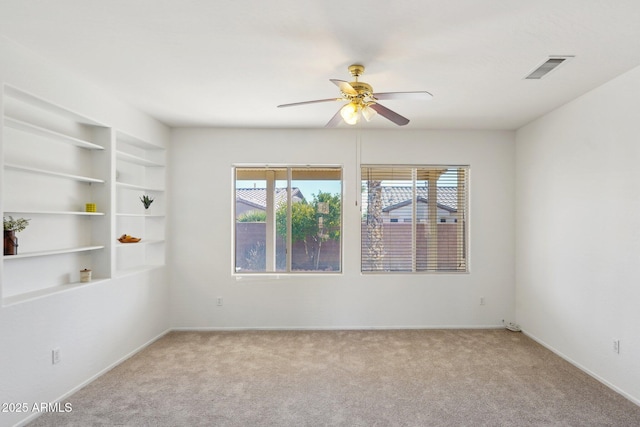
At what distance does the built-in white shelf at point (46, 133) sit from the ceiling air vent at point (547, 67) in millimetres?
3878

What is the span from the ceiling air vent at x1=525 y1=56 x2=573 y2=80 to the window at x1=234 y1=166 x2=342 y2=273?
2444 mm

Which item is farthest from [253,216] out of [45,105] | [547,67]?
[547,67]

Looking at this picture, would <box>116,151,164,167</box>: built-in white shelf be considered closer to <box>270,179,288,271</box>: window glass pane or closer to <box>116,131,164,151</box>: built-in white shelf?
<box>116,131,164,151</box>: built-in white shelf

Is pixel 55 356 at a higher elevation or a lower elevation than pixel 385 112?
lower

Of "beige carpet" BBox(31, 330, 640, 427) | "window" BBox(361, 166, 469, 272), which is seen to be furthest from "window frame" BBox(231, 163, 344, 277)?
"beige carpet" BBox(31, 330, 640, 427)

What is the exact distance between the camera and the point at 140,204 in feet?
13.8

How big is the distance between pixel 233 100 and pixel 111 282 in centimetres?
220

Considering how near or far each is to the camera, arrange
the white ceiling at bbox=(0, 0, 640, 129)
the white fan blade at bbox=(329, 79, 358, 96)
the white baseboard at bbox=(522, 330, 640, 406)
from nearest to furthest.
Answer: the white ceiling at bbox=(0, 0, 640, 129), the white fan blade at bbox=(329, 79, 358, 96), the white baseboard at bbox=(522, 330, 640, 406)

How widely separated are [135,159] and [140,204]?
0.66 m

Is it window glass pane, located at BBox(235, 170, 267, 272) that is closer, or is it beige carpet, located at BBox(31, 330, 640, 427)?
beige carpet, located at BBox(31, 330, 640, 427)

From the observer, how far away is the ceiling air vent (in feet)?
8.14

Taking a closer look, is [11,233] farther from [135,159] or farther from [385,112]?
[385,112]

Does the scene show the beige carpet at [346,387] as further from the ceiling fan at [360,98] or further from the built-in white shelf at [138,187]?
the ceiling fan at [360,98]

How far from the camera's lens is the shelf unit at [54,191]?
244cm
